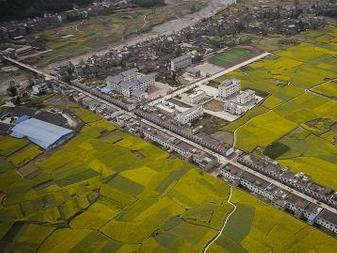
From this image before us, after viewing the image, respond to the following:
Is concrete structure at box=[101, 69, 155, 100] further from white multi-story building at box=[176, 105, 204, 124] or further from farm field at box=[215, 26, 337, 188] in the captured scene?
farm field at box=[215, 26, 337, 188]

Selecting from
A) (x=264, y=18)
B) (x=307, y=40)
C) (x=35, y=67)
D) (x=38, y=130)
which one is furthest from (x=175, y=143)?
(x=264, y=18)

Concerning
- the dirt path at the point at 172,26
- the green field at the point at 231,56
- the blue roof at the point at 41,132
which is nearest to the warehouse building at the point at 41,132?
the blue roof at the point at 41,132

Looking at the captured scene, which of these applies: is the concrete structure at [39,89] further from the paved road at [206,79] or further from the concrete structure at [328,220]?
the concrete structure at [328,220]

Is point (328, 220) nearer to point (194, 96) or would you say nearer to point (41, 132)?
point (194, 96)

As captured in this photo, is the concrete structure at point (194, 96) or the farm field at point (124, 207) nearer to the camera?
the farm field at point (124, 207)

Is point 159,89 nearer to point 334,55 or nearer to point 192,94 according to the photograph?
point 192,94

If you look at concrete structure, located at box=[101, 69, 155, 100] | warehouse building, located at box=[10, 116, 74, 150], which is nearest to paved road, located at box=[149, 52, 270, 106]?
concrete structure, located at box=[101, 69, 155, 100]
